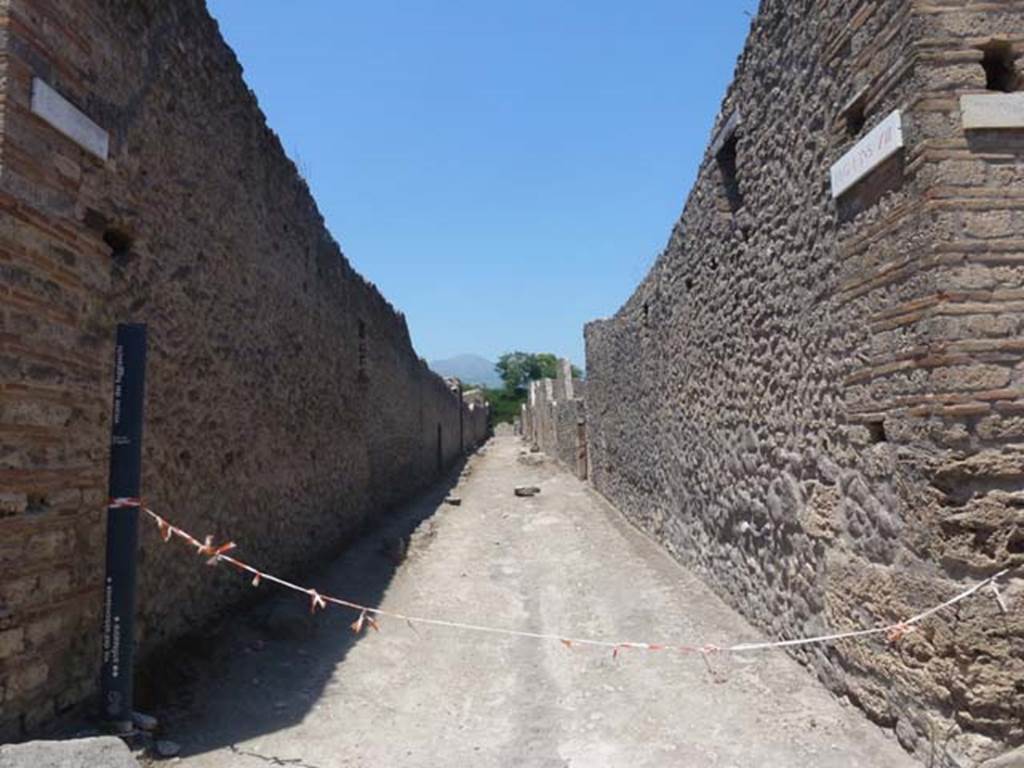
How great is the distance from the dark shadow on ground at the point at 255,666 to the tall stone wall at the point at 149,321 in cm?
22

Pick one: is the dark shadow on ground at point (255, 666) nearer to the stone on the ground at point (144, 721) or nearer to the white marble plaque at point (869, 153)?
the stone on the ground at point (144, 721)

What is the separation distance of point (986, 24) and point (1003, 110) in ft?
1.42

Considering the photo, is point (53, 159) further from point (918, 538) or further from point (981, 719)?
point (981, 719)

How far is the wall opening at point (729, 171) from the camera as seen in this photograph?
22.4ft

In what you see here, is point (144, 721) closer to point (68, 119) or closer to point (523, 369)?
point (68, 119)

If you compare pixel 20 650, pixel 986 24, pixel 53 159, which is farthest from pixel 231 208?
pixel 986 24

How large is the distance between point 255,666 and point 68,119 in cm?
349

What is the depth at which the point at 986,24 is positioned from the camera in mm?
3750

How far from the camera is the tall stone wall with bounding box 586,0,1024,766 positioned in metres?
3.60

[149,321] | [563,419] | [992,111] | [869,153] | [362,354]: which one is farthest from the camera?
[563,419]

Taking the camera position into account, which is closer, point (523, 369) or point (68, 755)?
point (68, 755)

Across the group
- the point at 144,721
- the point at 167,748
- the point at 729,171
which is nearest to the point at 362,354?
the point at 729,171

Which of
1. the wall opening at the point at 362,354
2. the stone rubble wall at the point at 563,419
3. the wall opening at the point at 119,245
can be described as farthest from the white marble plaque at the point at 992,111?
the stone rubble wall at the point at 563,419

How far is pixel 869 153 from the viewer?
13.6 ft
